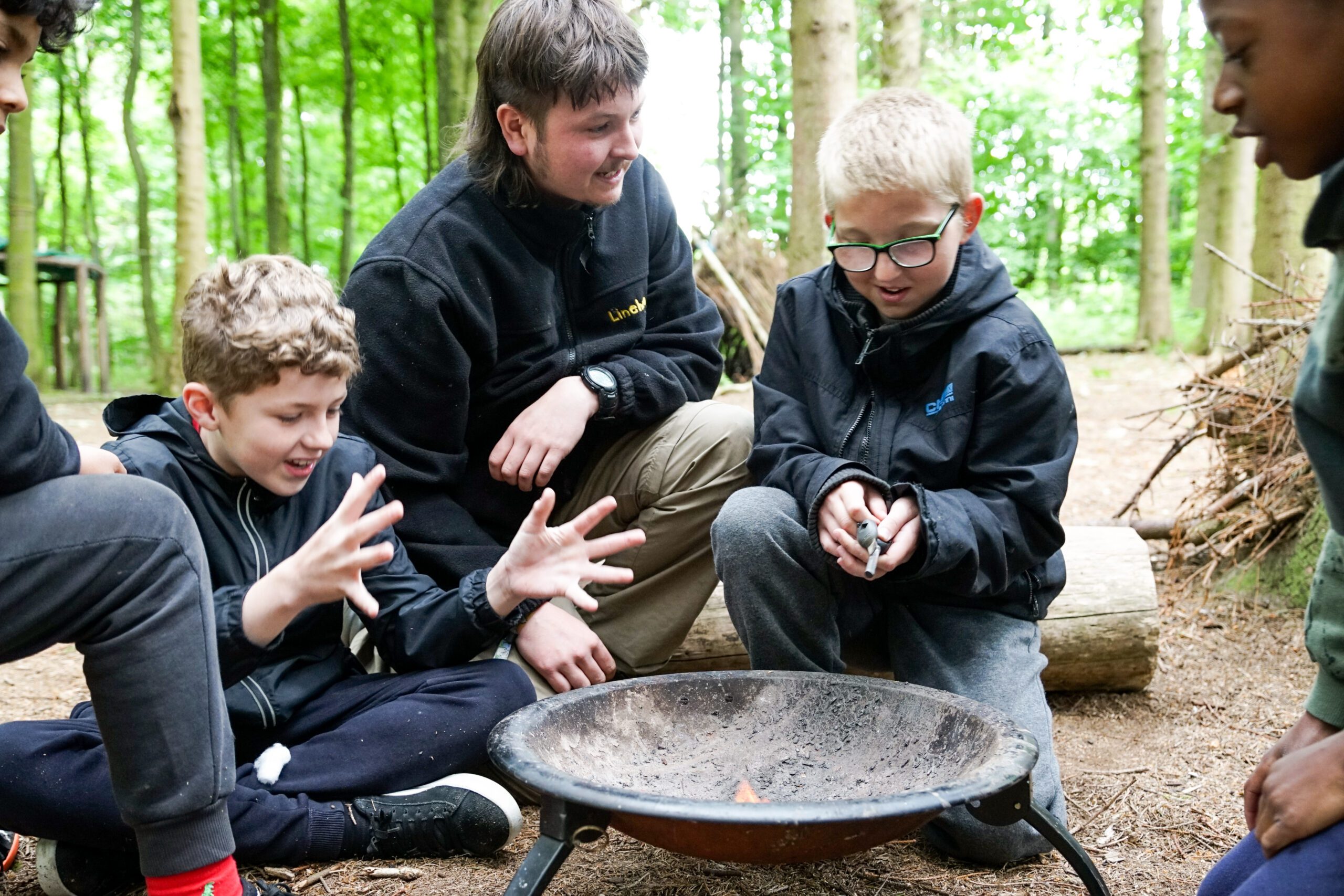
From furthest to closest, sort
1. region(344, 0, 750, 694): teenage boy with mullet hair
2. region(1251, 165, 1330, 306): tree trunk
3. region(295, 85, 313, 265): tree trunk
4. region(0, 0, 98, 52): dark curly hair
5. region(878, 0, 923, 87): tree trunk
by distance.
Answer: region(295, 85, 313, 265): tree trunk < region(878, 0, 923, 87): tree trunk < region(1251, 165, 1330, 306): tree trunk < region(344, 0, 750, 694): teenage boy with mullet hair < region(0, 0, 98, 52): dark curly hair

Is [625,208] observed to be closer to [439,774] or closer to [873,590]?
[873,590]

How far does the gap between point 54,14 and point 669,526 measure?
5.58 feet

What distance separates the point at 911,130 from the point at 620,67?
69cm

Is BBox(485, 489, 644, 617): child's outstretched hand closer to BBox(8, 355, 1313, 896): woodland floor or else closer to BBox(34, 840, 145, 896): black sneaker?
BBox(8, 355, 1313, 896): woodland floor

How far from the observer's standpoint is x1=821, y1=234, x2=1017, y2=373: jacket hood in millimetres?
2332

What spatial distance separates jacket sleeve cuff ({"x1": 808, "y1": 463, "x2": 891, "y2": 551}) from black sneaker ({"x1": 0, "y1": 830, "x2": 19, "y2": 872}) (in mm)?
1643

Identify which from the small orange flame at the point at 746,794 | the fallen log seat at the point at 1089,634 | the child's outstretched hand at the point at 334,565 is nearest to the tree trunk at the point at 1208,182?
the fallen log seat at the point at 1089,634

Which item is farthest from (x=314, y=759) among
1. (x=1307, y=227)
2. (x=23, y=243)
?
(x=23, y=243)

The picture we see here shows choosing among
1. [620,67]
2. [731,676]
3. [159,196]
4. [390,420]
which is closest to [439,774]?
[731,676]

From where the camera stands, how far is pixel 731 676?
2.11 metres

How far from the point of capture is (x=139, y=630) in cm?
158

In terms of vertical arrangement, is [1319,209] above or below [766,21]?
below

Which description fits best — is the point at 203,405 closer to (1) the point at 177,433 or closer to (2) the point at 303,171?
(1) the point at 177,433

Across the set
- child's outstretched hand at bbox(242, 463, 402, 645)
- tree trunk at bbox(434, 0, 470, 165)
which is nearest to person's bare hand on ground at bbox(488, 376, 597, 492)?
child's outstretched hand at bbox(242, 463, 402, 645)
